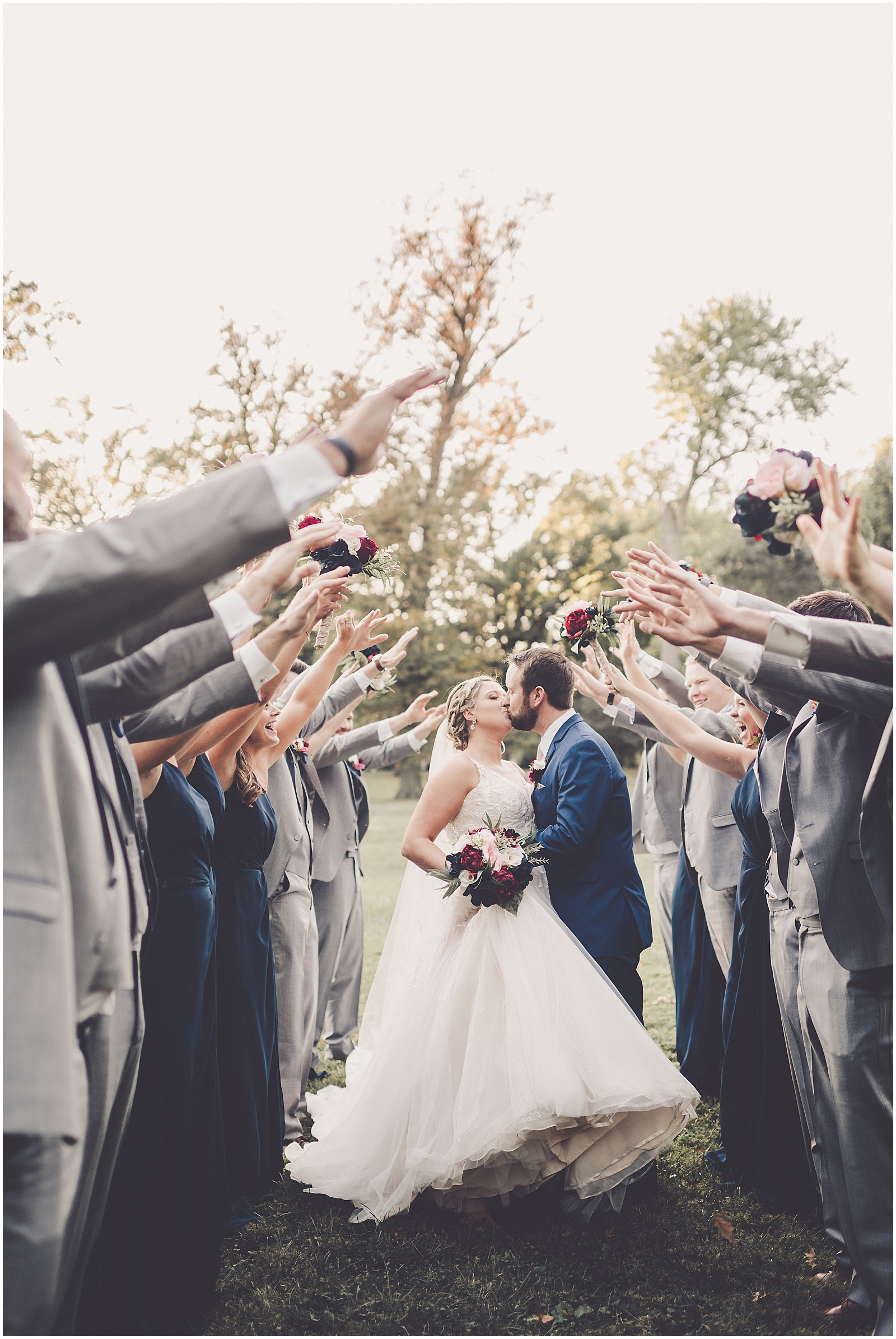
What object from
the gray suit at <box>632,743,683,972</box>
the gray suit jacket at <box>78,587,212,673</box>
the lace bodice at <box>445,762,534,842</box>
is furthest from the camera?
the gray suit at <box>632,743,683,972</box>

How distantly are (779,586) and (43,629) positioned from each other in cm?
2792

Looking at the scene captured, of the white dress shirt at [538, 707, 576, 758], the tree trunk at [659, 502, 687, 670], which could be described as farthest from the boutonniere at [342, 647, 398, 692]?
the tree trunk at [659, 502, 687, 670]

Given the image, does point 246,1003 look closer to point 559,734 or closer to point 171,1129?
point 171,1129

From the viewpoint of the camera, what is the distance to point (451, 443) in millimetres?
25438

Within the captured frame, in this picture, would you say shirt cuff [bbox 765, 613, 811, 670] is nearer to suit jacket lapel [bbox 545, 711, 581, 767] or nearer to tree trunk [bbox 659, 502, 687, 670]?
suit jacket lapel [bbox 545, 711, 581, 767]

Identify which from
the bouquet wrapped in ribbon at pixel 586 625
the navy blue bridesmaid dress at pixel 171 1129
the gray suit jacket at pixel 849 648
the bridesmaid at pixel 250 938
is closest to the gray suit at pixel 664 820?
the bouquet wrapped in ribbon at pixel 586 625

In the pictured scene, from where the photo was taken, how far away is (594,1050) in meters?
A: 4.10

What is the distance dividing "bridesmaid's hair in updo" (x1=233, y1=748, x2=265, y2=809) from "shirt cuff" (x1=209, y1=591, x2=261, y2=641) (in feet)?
7.24

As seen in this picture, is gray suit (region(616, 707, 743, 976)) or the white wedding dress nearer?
the white wedding dress

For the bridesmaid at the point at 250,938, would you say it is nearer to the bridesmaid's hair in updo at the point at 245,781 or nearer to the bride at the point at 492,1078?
the bridesmaid's hair in updo at the point at 245,781

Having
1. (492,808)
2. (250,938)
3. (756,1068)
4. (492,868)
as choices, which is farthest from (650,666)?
(250,938)

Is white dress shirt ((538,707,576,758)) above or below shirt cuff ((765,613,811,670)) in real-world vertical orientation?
below

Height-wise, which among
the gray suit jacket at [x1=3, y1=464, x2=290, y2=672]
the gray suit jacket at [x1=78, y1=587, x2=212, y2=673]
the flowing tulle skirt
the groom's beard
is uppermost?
the gray suit jacket at [x1=3, y1=464, x2=290, y2=672]

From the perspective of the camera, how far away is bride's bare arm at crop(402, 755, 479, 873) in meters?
4.73
